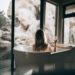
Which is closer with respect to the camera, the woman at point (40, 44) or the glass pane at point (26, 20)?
the woman at point (40, 44)

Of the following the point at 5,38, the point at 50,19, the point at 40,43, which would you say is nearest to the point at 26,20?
the point at 5,38

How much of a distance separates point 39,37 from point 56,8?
9.88 feet

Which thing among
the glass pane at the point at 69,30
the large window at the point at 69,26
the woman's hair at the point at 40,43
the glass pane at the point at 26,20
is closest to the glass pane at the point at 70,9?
the large window at the point at 69,26

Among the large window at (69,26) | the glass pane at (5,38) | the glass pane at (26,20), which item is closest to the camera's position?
the glass pane at (5,38)

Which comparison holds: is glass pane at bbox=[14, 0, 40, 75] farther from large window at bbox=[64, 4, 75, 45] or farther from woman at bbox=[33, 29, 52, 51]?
large window at bbox=[64, 4, 75, 45]

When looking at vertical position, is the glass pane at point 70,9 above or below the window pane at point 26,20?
above

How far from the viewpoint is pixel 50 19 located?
572cm

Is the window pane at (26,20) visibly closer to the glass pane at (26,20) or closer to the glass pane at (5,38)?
the glass pane at (26,20)

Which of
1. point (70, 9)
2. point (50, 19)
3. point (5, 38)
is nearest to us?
point (5, 38)

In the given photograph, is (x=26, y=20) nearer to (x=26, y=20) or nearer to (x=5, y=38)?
(x=26, y=20)

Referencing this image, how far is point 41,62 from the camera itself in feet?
10.3

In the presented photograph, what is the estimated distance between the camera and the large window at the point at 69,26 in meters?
5.99

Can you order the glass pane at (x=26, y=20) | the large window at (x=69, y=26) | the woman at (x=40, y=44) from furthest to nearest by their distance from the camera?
the large window at (x=69, y=26), the glass pane at (x=26, y=20), the woman at (x=40, y=44)

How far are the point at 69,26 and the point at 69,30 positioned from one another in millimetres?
136
